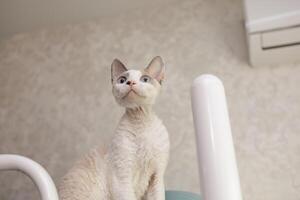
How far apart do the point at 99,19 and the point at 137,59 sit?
0.25 metres

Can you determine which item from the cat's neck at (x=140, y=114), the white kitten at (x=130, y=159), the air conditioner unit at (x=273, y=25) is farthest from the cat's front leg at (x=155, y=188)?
the air conditioner unit at (x=273, y=25)

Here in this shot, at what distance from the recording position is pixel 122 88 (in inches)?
29.8

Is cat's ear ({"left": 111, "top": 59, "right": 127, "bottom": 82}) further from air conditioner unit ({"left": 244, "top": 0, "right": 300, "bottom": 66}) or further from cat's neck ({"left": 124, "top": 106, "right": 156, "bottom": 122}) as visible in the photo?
air conditioner unit ({"left": 244, "top": 0, "right": 300, "bottom": 66})

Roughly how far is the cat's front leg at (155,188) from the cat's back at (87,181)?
9 centimetres

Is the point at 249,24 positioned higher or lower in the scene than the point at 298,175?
higher

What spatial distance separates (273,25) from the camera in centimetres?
106

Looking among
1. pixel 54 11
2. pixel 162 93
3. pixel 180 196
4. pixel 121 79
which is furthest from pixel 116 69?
pixel 54 11

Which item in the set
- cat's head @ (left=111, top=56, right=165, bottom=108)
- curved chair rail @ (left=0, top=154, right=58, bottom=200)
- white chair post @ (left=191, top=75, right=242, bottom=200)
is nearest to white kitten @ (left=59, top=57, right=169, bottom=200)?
cat's head @ (left=111, top=56, right=165, bottom=108)

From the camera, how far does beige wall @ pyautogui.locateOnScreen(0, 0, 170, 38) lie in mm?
1376

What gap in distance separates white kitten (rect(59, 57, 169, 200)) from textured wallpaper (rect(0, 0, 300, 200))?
46cm

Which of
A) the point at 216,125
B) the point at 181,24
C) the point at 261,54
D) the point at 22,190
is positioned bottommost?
the point at 216,125

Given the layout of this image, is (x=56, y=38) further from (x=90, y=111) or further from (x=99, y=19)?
(x=90, y=111)

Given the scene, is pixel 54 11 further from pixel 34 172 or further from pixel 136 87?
pixel 34 172

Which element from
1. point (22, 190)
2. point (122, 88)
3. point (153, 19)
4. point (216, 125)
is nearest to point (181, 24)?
point (153, 19)
